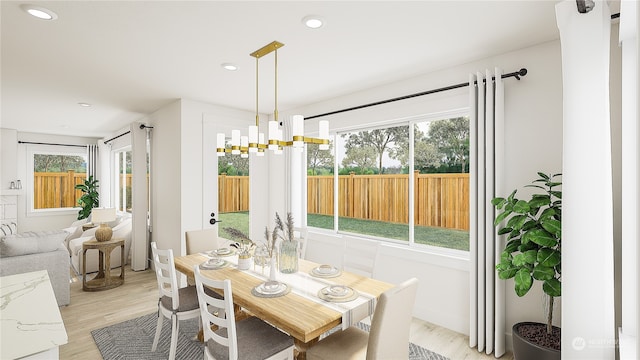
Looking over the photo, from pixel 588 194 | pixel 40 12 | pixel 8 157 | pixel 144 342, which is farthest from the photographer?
pixel 8 157

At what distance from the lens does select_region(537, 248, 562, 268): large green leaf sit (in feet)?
6.67

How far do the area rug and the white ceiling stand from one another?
257 centimetres

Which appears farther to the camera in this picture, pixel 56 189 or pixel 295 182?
pixel 56 189

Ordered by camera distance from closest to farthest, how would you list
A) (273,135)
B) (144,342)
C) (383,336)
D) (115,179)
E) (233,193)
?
(383,336) < (273,135) < (144,342) < (233,193) < (115,179)

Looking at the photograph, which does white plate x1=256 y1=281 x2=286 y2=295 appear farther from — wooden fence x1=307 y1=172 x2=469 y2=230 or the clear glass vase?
wooden fence x1=307 y1=172 x2=469 y2=230

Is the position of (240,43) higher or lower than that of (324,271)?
higher

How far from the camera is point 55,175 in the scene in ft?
23.1

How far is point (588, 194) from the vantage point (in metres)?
1.79

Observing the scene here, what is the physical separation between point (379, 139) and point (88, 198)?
6795 millimetres

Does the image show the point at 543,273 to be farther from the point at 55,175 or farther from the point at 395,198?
the point at 55,175

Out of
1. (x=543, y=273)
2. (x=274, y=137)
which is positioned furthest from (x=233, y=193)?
(x=543, y=273)

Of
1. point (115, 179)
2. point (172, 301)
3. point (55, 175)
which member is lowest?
point (172, 301)

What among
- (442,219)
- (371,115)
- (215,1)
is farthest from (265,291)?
(371,115)

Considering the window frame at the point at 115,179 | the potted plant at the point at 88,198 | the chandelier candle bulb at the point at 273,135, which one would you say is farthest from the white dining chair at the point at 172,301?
the potted plant at the point at 88,198
